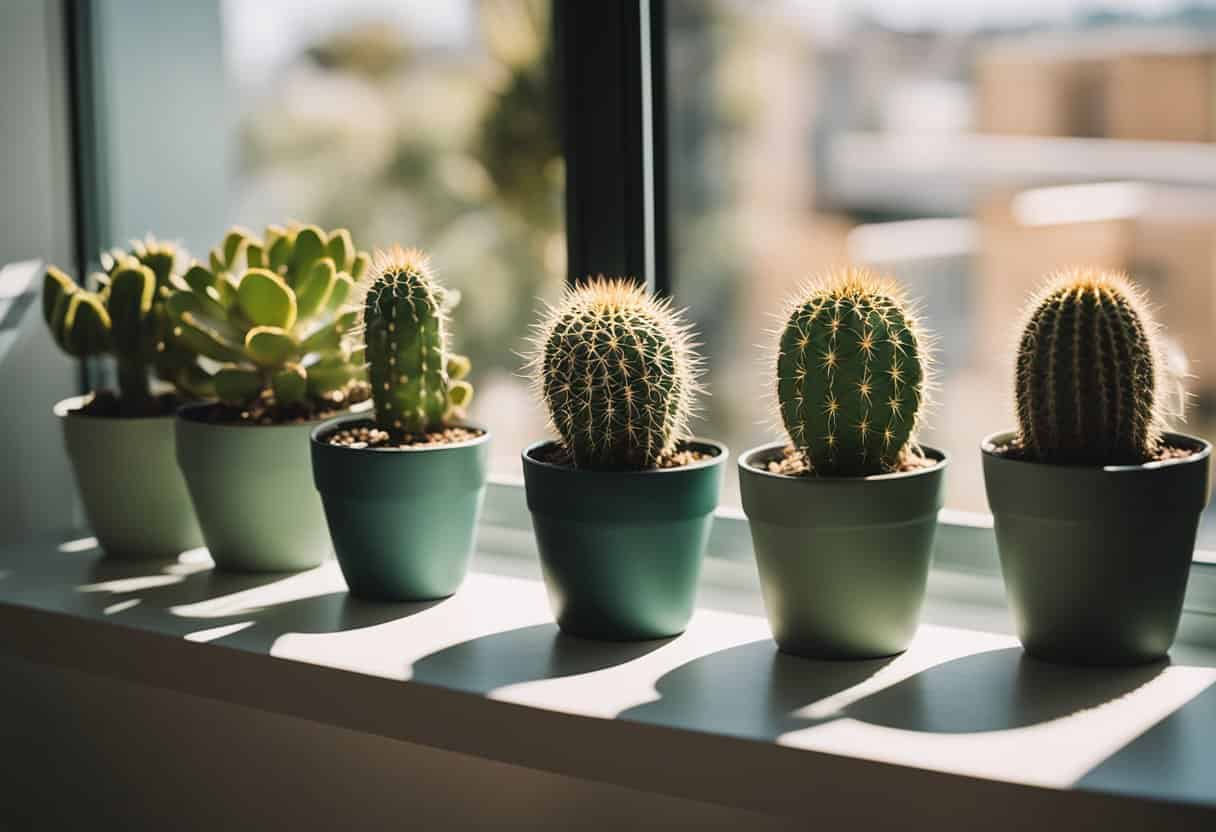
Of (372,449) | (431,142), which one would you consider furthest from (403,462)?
(431,142)

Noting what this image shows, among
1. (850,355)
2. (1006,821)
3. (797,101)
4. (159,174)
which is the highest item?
(797,101)

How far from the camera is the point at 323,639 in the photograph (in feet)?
3.23

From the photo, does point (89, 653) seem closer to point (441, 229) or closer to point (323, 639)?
point (323, 639)

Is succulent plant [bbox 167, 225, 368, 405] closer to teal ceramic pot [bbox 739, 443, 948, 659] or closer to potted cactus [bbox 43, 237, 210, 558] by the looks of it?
potted cactus [bbox 43, 237, 210, 558]

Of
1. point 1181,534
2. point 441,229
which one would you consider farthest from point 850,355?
point 441,229

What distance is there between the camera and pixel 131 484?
1.21m

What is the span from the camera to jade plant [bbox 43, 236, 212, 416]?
119 cm

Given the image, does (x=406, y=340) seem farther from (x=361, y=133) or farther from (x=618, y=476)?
(x=361, y=133)

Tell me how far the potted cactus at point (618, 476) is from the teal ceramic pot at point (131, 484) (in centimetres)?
43

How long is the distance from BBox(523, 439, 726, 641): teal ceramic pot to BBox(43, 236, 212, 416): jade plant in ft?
1.41

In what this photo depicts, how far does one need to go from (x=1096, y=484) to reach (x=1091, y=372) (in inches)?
2.9

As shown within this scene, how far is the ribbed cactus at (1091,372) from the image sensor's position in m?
0.83

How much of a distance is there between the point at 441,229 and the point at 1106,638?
9.17 feet

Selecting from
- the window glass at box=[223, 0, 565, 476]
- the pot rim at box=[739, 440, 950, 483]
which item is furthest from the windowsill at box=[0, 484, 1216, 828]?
the window glass at box=[223, 0, 565, 476]
